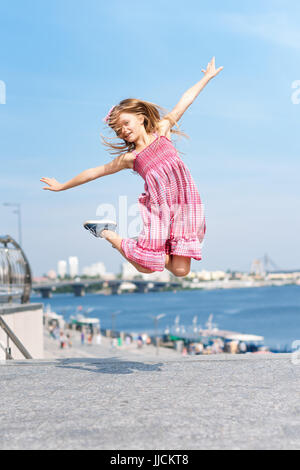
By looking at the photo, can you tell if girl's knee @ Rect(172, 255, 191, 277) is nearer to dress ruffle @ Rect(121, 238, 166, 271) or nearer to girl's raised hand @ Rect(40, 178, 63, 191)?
dress ruffle @ Rect(121, 238, 166, 271)

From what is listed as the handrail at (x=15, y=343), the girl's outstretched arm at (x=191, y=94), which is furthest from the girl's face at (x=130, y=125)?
the handrail at (x=15, y=343)

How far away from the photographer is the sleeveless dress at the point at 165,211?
397 centimetres

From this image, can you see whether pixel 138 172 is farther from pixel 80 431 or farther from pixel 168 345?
pixel 168 345

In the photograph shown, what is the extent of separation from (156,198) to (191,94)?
1.03 metres

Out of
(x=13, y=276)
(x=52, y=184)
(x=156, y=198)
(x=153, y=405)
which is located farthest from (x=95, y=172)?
(x=13, y=276)

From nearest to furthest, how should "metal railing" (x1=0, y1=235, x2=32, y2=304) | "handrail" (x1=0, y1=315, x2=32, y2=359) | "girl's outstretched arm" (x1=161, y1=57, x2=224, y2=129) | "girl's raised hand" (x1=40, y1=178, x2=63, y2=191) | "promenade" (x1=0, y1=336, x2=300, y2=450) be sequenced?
"promenade" (x1=0, y1=336, x2=300, y2=450)
"girl's outstretched arm" (x1=161, y1=57, x2=224, y2=129)
"girl's raised hand" (x1=40, y1=178, x2=63, y2=191)
"handrail" (x1=0, y1=315, x2=32, y2=359)
"metal railing" (x1=0, y1=235, x2=32, y2=304)

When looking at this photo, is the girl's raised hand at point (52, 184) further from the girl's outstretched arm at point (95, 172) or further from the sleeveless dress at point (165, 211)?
the sleeveless dress at point (165, 211)

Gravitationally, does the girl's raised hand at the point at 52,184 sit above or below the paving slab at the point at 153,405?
above

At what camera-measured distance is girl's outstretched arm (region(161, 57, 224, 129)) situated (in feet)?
14.3

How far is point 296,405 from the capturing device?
120 inches

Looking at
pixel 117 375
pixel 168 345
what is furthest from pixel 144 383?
pixel 168 345

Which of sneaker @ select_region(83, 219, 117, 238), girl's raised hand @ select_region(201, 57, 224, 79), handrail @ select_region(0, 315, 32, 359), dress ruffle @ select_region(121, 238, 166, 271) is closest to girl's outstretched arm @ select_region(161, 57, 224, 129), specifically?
girl's raised hand @ select_region(201, 57, 224, 79)

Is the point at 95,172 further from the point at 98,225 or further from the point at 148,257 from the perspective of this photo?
the point at 148,257

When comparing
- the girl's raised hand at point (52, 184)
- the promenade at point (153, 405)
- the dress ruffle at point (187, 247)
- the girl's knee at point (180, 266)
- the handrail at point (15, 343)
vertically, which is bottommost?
the handrail at point (15, 343)
